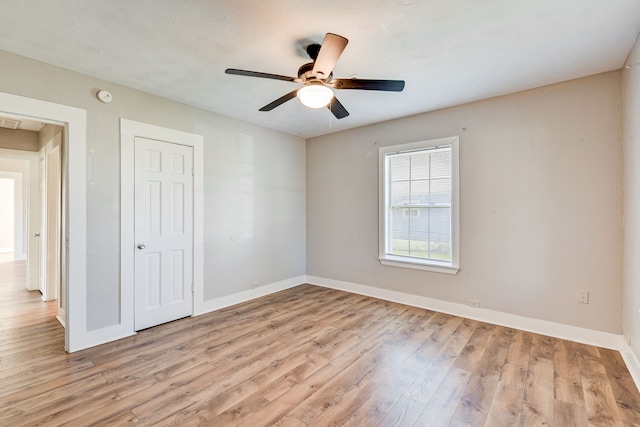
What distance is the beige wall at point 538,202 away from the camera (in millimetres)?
2766

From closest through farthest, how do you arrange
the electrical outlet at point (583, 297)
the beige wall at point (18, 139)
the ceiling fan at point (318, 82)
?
1. the ceiling fan at point (318, 82)
2. the electrical outlet at point (583, 297)
3. the beige wall at point (18, 139)

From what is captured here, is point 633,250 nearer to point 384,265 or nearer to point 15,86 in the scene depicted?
point 384,265

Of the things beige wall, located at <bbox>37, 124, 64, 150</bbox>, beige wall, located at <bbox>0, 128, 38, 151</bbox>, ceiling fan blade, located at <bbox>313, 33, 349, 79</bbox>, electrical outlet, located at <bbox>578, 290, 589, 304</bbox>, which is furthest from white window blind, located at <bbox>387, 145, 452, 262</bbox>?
beige wall, located at <bbox>0, 128, 38, 151</bbox>

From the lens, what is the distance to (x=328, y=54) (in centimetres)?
191

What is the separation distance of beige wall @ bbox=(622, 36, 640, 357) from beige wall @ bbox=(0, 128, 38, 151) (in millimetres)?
7366

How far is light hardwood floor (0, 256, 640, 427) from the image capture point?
1.87 meters

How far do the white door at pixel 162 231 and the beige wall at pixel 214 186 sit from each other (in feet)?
0.70

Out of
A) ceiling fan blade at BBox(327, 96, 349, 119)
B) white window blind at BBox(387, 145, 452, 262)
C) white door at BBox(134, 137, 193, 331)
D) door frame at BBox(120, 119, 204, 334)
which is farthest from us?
white window blind at BBox(387, 145, 452, 262)

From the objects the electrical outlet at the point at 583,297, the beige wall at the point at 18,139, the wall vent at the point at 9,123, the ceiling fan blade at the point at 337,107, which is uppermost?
the wall vent at the point at 9,123

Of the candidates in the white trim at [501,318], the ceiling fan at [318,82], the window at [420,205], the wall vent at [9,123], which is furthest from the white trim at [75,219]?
the window at [420,205]

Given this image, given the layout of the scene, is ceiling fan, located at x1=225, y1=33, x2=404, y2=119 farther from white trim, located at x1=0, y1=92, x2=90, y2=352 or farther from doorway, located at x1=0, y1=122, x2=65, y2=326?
doorway, located at x1=0, y1=122, x2=65, y2=326

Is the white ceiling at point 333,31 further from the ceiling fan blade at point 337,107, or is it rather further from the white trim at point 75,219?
the white trim at point 75,219

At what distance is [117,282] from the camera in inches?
120

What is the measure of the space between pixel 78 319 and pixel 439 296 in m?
4.02
